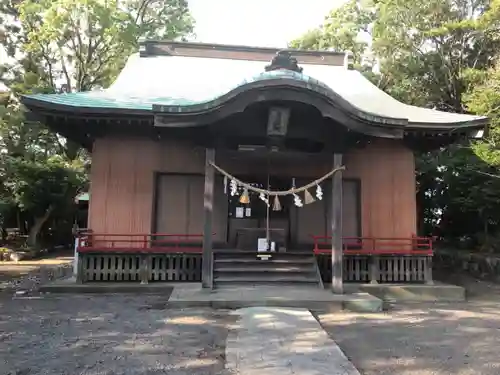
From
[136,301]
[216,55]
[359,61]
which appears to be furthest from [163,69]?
[359,61]

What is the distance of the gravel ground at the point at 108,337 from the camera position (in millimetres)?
4410

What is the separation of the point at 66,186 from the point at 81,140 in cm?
921

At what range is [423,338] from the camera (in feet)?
18.7

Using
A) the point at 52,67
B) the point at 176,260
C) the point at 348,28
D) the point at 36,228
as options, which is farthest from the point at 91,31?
the point at 176,260

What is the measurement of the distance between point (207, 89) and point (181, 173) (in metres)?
2.72

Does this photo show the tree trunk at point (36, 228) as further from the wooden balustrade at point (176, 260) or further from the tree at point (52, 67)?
the wooden balustrade at point (176, 260)

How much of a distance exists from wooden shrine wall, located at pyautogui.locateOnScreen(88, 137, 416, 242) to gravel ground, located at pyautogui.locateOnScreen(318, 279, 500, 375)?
8.19 feet

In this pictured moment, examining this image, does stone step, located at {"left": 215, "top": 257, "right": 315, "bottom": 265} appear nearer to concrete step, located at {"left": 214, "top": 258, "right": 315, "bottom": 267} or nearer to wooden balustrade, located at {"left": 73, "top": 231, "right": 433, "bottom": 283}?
concrete step, located at {"left": 214, "top": 258, "right": 315, "bottom": 267}

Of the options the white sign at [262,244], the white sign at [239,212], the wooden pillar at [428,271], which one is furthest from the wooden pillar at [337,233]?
the white sign at [239,212]

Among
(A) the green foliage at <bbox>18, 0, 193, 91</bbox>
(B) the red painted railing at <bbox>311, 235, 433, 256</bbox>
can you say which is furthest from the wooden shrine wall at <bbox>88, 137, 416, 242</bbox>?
(A) the green foliage at <bbox>18, 0, 193, 91</bbox>

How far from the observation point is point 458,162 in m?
14.3

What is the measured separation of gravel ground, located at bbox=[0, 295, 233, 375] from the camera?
441cm

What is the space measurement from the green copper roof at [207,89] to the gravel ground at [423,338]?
3654 mm

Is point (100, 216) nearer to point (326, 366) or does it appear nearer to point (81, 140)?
point (81, 140)
